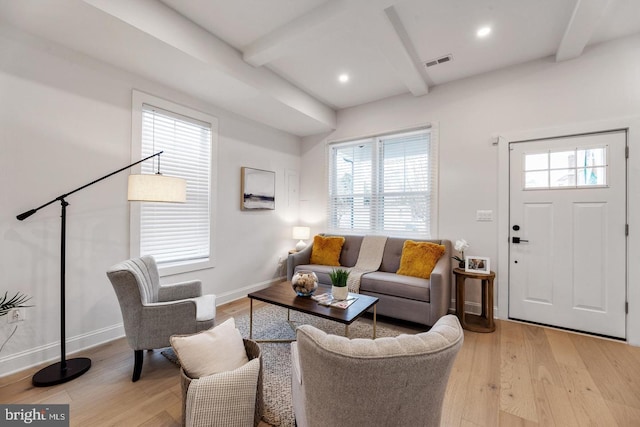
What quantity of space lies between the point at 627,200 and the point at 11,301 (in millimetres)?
5172

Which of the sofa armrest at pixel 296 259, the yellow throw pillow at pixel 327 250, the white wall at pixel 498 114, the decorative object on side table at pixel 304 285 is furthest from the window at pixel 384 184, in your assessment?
the decorative object on side table at pixel 304 285

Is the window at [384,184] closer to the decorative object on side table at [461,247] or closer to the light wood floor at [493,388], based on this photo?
the decorative object on side table at [461,247]

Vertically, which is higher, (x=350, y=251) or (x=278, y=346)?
(x=350, y=251)

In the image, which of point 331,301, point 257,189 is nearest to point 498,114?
point 331,301

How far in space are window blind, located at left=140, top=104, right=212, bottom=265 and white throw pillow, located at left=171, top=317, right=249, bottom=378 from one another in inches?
66.1

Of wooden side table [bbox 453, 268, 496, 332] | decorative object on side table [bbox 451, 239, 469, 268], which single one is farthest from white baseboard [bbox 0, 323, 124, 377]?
decorative object on side table [bbox 451, 239, 469, 268]

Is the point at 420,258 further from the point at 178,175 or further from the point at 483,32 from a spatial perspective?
the point at 178,175

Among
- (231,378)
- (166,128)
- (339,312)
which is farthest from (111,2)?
(339,312)

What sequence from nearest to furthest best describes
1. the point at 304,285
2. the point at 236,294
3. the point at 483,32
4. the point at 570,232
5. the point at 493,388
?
the point at 493,388
the point at 304,285
the point at 483,32
the point at 570,232
the point at 236,294

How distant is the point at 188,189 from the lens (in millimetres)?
3146

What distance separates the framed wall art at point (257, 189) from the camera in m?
3.72

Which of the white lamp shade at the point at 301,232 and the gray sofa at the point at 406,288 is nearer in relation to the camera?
the gray sofa at the point at 406,288

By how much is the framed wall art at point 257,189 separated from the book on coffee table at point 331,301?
1.90 metres

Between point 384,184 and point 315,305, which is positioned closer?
point 315,305
